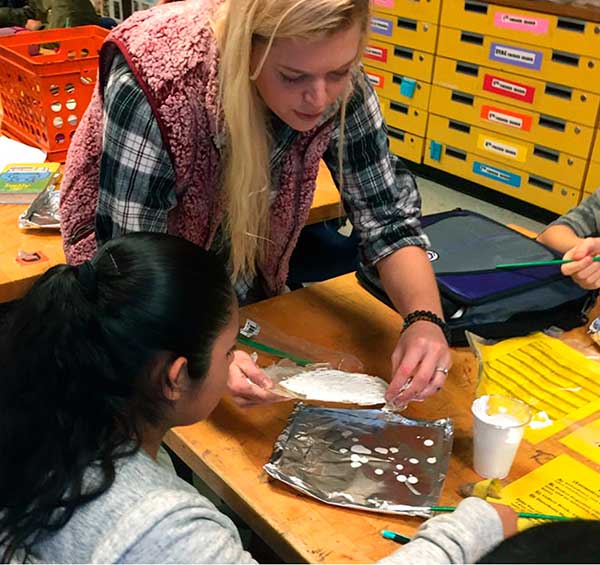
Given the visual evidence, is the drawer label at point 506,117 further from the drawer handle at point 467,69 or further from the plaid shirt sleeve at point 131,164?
the plaid shirt sleeve at point 131,164

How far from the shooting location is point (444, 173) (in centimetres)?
403

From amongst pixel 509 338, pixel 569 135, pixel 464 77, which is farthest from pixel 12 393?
pixel 464 77

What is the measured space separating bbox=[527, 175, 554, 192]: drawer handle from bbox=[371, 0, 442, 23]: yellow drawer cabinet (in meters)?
0.92

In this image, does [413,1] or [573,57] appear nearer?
[573,57]

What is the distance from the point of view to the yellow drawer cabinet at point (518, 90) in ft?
10.4

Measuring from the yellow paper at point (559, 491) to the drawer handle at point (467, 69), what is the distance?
2.85 metres

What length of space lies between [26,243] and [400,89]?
2790mm

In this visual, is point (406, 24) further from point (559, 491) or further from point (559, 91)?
point (559, 491)

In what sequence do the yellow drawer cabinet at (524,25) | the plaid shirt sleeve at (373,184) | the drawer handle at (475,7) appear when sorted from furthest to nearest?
1. the drawer handle at (475,7)
2. the yellow drawer cabinet at (524,25)
3. the plaid shirt sleeve at (373,184)

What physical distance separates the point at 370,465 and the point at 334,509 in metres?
0.10

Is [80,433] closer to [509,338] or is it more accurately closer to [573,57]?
[509,338]

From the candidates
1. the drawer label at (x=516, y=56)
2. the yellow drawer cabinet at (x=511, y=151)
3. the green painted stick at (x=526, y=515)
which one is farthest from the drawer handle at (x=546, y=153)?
the green painted stick at (x=526, y=515)

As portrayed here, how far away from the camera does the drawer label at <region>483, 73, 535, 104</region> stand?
3.35m

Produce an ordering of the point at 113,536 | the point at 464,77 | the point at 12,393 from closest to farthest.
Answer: the point at 113,536
the point at 12,393
the point at 464,77
